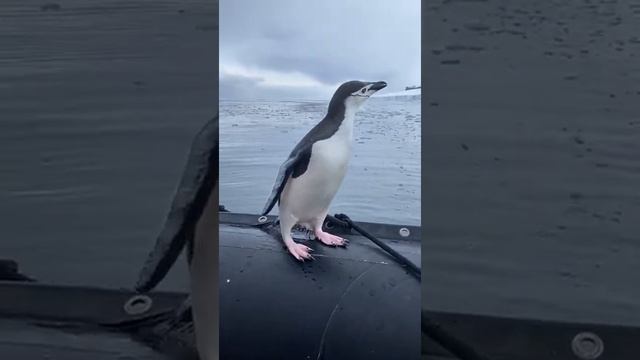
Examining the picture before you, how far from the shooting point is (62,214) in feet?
5.92

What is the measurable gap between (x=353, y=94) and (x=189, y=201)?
1.68 feet

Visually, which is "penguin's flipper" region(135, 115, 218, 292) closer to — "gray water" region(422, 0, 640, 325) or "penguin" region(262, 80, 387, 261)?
"penguin" region(262, 80, 387, 261)

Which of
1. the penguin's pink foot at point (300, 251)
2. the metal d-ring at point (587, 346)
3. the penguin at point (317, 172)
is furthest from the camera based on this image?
the penguin's pink foot at point (300, 251)

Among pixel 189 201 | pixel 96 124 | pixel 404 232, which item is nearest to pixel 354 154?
pixel 404 232

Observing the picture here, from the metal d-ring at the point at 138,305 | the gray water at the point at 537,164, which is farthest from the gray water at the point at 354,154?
the metal d-ring at the point at 138,305

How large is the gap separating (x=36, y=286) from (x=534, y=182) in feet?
4.29

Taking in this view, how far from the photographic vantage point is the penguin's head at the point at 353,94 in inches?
69.9

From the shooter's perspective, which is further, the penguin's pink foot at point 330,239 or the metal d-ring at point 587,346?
the penguin's pink foot at point 330,239

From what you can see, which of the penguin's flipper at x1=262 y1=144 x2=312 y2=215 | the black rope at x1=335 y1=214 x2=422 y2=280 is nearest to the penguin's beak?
the penguin's flipper at x1=262 y1=144 x2=312 y2=215

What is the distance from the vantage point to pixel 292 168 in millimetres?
1898

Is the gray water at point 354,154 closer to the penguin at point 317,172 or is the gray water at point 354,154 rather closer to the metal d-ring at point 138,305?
the penguin at point 317,172

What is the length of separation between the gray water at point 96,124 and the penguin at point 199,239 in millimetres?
28

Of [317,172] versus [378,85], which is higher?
[378,85]

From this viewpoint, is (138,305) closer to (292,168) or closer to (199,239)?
(199,239)
